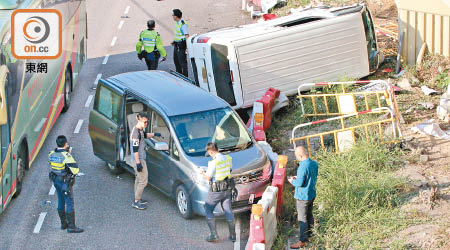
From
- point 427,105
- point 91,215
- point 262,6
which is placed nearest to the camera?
point 91,215

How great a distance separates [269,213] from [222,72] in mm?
5980

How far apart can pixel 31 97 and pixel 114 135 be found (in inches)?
78.0

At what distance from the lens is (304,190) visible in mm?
10961

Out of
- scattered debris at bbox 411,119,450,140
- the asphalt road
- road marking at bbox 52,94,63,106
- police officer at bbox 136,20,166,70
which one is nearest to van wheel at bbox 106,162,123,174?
the asphalt road

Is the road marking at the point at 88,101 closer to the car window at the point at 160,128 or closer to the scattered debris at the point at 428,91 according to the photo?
the car window at the point at 160,128

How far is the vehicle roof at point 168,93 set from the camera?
13227 mm

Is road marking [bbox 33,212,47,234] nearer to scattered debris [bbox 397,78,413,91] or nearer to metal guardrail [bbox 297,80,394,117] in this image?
metal guardrail [bbox 297,80,394,117]

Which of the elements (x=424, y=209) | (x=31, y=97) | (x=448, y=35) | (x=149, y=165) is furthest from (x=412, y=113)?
(x=31, y=97)

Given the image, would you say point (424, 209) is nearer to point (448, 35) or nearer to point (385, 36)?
point (448, 35)

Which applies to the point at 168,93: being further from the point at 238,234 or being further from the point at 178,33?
the point at 178,33

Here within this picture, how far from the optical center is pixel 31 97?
48.0 ft

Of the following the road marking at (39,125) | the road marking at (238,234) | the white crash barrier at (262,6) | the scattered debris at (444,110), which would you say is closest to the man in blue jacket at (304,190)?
the road marking at (238,234)

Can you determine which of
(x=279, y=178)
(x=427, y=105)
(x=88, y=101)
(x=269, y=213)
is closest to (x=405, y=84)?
(x=427, y=105)

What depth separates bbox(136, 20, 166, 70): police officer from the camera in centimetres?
1859
